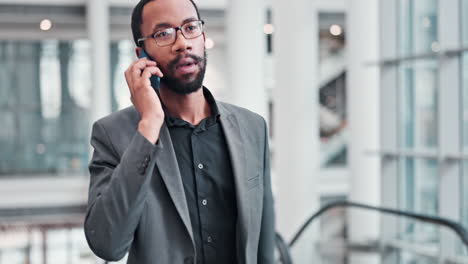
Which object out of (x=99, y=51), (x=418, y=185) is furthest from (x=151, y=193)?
(x=99, y=51)

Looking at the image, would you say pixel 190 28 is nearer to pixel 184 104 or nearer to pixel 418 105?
pixel 184 104

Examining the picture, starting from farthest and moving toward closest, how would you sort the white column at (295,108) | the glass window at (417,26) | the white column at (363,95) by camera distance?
the white column at (363,95), the white column at (295,108), the glass window at (417,26)

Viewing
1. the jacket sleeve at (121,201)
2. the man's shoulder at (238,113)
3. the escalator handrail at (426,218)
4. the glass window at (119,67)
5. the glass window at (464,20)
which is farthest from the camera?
the glass window at (119,67)

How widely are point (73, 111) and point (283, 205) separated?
1099 cm

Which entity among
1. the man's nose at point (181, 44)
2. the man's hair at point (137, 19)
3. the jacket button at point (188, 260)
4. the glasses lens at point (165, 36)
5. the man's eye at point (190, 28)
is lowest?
the jacket button at point (188, 260)

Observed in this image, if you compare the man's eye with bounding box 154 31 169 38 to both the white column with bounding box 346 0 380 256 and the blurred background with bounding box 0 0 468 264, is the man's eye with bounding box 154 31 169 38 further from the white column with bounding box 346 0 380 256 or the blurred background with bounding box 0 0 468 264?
the white column with bounding box 346 0 380 256

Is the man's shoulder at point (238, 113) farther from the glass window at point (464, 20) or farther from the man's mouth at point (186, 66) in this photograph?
the glass window at point (464, 20)

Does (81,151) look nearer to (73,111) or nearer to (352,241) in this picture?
(73,111)

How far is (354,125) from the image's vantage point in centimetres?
864

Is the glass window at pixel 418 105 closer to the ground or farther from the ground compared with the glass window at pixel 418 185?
farther from the ground

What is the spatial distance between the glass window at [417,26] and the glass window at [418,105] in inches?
5.9

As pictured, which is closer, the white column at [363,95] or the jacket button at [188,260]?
the jacket button at [188,260]

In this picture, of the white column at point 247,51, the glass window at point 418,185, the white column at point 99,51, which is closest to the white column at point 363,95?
the white column at point 247,51

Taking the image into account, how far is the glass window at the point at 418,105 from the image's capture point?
A: 6137 millimetres
